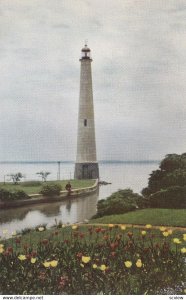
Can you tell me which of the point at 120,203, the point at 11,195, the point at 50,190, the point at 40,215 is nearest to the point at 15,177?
the point at 50,190

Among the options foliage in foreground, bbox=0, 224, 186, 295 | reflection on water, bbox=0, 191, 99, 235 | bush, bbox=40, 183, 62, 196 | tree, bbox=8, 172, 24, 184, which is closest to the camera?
foliage in foreground, bbox=0, 224, 186, 295

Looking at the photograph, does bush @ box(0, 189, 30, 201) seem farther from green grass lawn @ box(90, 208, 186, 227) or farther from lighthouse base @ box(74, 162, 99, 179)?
lighthouse base @ box(74, 162, 99, 179)

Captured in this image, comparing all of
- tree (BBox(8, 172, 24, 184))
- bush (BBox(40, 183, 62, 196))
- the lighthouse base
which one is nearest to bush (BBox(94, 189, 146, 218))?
bush (BBox(40, 183, 62, 196))

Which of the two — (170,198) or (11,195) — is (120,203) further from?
(11,195)

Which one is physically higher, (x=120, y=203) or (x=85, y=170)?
(x=85, y=170)

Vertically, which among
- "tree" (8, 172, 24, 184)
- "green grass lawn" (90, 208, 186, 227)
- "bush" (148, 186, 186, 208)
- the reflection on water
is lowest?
the reflection on water

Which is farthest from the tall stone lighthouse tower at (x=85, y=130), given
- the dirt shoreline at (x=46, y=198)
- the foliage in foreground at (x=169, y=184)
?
the foliage in foreground at (x=169, y=184)

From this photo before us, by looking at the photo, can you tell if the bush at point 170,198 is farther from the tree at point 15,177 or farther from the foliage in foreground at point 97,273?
the tree at point 15,177
